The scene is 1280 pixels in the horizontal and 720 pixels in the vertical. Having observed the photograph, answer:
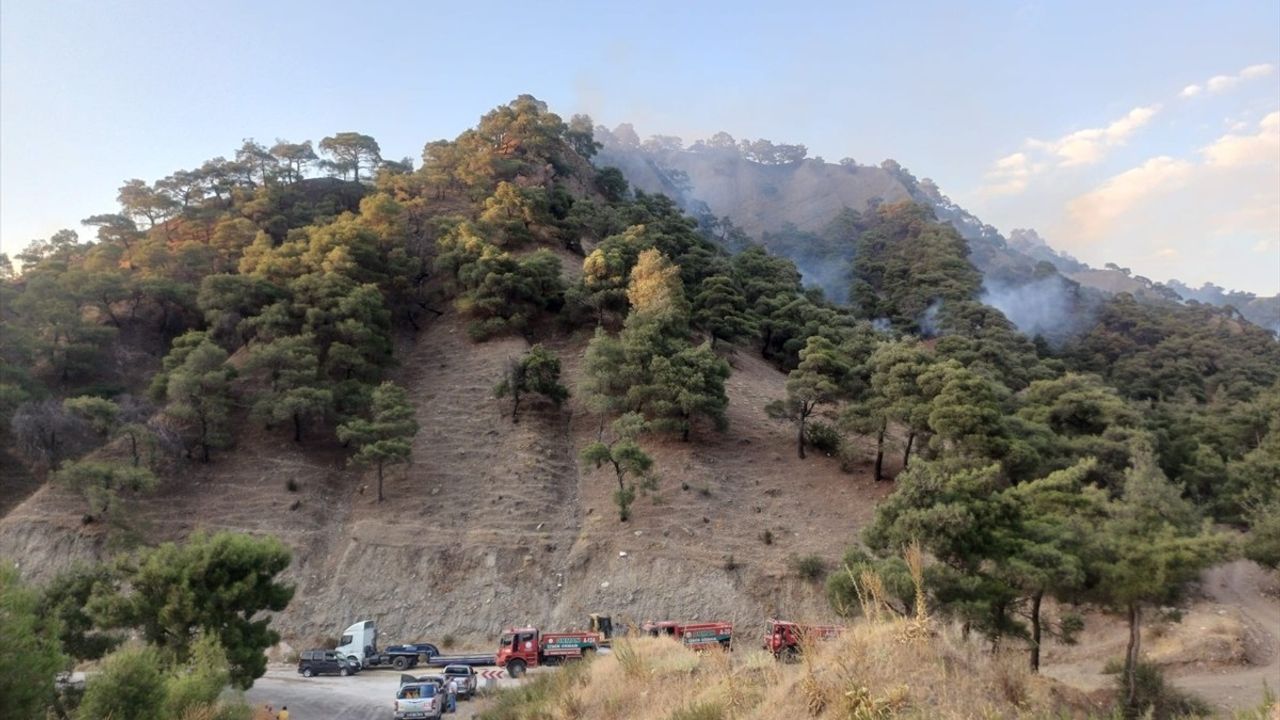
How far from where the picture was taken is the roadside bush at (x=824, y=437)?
29094 millimetres

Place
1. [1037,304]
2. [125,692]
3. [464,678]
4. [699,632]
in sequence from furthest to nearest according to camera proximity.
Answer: [1037,304] < [699,632] < [464,678] < [125,692]

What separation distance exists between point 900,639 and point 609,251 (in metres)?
33.7

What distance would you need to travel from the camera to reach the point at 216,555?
15.9m

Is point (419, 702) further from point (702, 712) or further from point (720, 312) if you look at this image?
point (720, 312)

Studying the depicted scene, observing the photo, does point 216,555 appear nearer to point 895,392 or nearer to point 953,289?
point 895,392

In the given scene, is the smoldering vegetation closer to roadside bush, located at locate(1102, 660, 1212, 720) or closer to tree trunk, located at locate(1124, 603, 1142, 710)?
tree trunk, located at locate(1124, 603, 1142, 710)

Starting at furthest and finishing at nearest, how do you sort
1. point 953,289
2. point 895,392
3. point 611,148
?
1. point 611,148
2. point 953,289
3. point 895,392

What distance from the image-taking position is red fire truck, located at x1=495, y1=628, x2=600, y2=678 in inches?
744

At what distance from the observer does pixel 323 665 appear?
802 inches

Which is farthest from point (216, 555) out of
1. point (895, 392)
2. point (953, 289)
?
point (953, 289)

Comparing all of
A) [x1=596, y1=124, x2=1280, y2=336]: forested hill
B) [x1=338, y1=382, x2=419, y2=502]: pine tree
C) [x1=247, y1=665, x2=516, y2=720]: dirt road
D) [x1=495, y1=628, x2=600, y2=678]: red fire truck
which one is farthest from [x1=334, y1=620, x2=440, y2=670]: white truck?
[x1=596, y1=124, x2=1280, y2=336]: forested hill

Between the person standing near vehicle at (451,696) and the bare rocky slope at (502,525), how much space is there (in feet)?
16.6

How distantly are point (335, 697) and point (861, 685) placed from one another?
53.2ft

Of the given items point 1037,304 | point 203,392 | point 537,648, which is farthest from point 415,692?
point 1037,304
